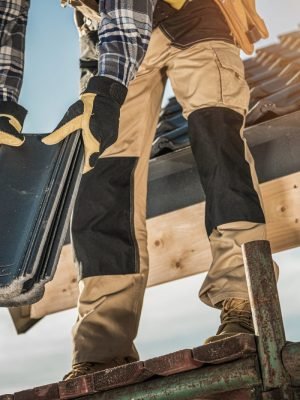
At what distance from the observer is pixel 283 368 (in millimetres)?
2242

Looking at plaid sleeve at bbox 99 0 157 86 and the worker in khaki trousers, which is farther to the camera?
the worker in khaki trousers

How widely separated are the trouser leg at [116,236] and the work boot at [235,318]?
484 millimetres

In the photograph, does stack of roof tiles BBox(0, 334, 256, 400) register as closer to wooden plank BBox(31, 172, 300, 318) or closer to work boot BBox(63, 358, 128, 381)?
work boot BBox(63, 358, 128, 381)

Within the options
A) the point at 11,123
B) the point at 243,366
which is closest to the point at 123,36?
the point at 11,123

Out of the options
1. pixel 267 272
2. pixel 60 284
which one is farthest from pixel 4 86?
pixel 60 284

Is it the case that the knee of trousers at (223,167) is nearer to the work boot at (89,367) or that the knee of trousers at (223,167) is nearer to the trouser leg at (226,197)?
the trouser leg at (226,197)

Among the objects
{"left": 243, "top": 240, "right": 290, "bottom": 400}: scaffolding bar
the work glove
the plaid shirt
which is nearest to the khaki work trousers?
the plaid shirt

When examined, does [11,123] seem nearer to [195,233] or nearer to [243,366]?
[243,366]

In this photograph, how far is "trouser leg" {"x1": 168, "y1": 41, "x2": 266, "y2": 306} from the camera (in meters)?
3.02

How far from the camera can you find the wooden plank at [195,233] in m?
4.36

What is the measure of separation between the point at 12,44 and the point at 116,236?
104cm

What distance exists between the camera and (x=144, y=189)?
3.52 m

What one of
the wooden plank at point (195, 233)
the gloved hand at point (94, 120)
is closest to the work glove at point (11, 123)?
the gloved hand at point (94, 120)

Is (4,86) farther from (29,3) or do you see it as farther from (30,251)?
(30,251)
